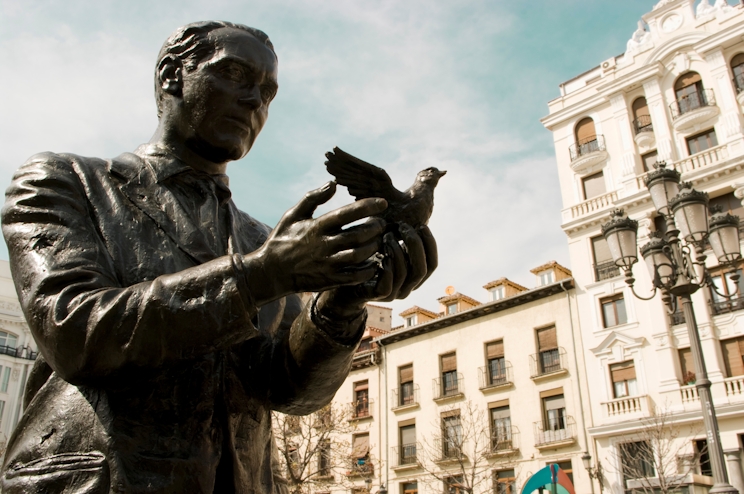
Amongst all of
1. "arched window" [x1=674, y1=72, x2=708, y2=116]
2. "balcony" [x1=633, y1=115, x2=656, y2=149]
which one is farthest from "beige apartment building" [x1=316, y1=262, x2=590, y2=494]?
"arched window" [x1=674, y1=72, x2=708, y2=116]

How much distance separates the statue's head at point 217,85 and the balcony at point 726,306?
905 inches

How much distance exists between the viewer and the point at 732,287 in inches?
896

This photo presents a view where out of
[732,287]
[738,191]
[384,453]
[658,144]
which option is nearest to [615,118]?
[658,144]

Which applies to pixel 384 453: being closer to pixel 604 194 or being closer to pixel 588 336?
pixel 588 336

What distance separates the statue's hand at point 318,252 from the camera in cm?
143

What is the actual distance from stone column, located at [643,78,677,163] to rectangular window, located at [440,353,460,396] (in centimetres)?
1221

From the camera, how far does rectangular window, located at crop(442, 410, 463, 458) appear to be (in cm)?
2764

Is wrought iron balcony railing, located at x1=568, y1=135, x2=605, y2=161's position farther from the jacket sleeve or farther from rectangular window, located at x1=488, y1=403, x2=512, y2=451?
the jacket sleeve

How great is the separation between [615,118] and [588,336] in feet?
30.5

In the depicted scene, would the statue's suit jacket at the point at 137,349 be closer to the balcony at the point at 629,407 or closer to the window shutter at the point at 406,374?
the balcony at the point at 629,407

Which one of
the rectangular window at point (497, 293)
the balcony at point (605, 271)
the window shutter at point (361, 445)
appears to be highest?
the rectangular window at point (497, 293)

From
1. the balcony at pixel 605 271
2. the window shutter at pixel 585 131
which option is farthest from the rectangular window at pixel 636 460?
the window shutter at pixel 585 131

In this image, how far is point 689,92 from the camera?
2614cm

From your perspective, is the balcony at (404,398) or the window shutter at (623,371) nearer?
the window shutter at (623,371)
